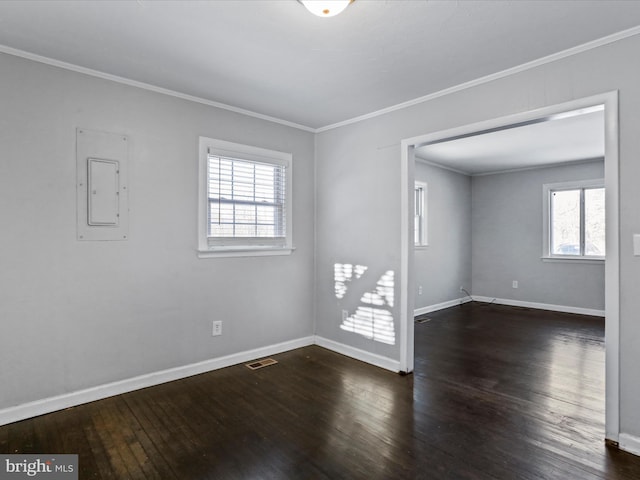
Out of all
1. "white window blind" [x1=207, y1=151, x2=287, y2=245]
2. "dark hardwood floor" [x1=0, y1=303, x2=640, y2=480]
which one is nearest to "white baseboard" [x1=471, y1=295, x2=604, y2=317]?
"dark hardwood floor" [x1=0, y1=303, x2=640, y2=480]

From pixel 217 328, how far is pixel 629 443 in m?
3.18

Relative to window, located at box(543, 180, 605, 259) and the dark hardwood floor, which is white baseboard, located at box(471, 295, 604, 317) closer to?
window, located at box(543, 180, 605, 259)

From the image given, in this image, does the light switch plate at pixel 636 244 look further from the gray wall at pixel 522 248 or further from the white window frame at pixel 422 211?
the gray wall at pixel 522 248

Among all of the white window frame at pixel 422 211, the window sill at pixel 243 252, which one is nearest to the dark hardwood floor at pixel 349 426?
the window sill at pixel 243 252

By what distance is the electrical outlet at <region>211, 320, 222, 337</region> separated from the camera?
3.48 meters

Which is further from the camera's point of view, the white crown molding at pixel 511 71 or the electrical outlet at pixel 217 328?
the electrical outlet at pixel 217 328

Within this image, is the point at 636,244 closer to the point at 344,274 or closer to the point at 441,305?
the point at 344,274

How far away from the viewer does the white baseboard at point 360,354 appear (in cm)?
350

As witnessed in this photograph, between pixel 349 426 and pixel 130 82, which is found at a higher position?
pixel 130 82

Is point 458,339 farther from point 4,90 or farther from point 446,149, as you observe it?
point 4,90

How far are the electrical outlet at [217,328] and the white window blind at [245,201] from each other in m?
0.77

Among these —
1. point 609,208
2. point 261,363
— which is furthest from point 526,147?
point 261,363

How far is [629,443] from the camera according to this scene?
2.18 metres

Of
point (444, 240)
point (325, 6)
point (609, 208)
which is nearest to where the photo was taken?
point (325, 6)
